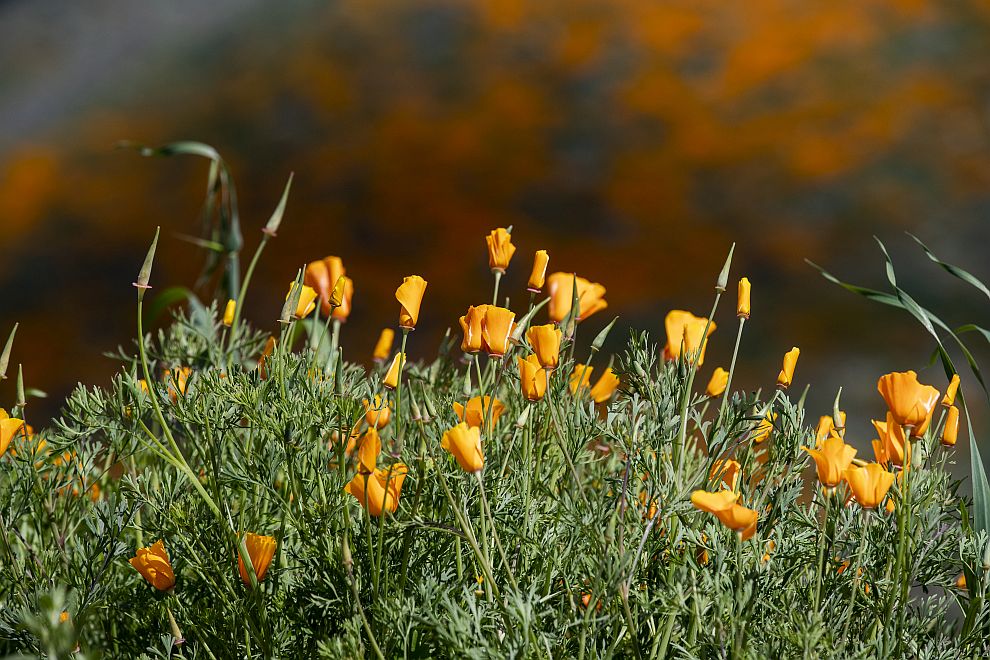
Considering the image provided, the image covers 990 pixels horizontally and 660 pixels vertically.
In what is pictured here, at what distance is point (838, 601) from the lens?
2.12ft

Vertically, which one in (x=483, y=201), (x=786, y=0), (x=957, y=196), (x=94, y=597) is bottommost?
(x=94, y=597)

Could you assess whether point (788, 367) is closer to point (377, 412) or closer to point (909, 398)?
point (909, 398)

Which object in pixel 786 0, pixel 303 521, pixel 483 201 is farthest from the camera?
pixel 483 201

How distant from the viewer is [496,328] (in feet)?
2.13

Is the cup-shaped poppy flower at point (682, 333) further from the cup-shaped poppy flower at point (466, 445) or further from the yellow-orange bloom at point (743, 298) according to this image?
the cup-shaped poppy flower at point (466, 445)

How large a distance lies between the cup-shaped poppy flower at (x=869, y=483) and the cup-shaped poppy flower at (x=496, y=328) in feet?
0.81

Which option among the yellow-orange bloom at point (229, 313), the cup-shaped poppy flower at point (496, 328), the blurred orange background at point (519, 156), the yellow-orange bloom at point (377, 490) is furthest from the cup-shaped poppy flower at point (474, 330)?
the blurred orange background at point (519, 156)

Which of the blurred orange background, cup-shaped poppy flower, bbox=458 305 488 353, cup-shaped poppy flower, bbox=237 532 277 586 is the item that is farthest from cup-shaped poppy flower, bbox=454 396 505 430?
the blurred orange background

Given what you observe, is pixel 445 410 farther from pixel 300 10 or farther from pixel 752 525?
pixel 300 10

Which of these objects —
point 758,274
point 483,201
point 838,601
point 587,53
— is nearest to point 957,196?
point 758,274

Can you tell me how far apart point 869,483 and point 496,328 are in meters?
0.27

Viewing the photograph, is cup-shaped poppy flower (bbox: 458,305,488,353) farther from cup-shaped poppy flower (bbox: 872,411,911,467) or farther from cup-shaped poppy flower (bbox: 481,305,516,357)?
cup-shaped poppy flower (bbox: 872,411,911,467)

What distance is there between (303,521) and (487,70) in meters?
2.42

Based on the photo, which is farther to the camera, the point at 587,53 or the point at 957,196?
the point at 587,53
